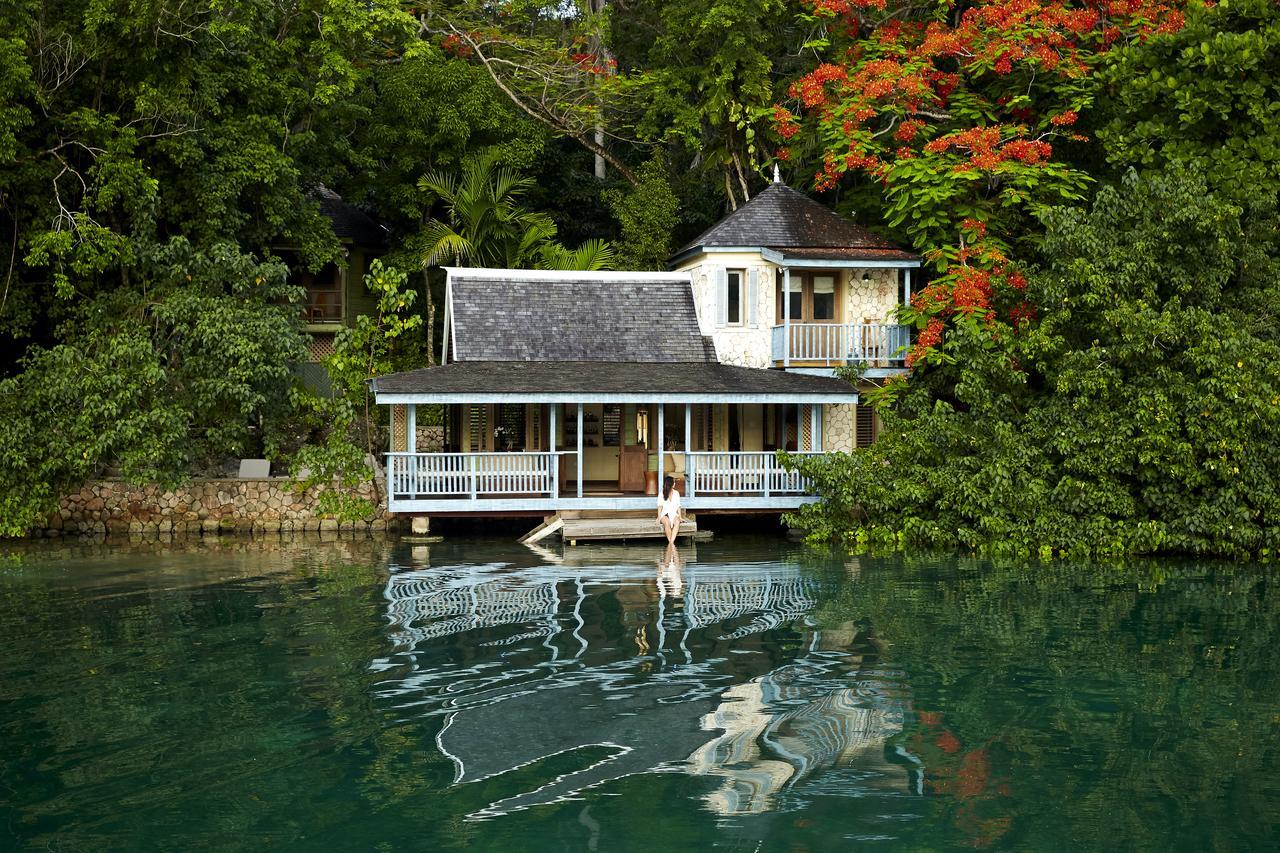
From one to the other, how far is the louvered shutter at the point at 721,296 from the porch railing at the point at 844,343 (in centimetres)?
137

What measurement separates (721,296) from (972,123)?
274 inches

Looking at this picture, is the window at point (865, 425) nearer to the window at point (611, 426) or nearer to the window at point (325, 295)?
the window at point (611, 426)

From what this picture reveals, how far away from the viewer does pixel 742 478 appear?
2619 centimetres

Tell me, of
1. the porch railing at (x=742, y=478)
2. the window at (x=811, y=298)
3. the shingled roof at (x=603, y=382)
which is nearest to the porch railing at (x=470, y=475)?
the shingled roof at (x=603, y=382)

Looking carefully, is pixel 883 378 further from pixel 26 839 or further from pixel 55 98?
pixel 26 839

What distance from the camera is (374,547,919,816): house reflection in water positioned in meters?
9.84

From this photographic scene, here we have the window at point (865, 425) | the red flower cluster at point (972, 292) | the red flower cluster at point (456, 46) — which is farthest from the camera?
the red flower cluster at point (456, 46)

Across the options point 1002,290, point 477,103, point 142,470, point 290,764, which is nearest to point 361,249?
point 477,103

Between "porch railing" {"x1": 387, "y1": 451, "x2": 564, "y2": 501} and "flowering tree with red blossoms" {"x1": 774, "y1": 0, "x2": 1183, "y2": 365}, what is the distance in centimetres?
848

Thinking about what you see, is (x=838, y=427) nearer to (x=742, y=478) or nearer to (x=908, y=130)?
(x=742, y=478)

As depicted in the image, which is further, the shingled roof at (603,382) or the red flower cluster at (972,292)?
the red flower cluster at (972,292)

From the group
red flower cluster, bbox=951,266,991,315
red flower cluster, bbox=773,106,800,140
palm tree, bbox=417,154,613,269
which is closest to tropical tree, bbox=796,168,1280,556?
red flower cluster, bbox=951,266,991,315

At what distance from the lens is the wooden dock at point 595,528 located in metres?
24.4

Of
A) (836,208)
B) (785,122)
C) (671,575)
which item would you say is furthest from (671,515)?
(836,208)
